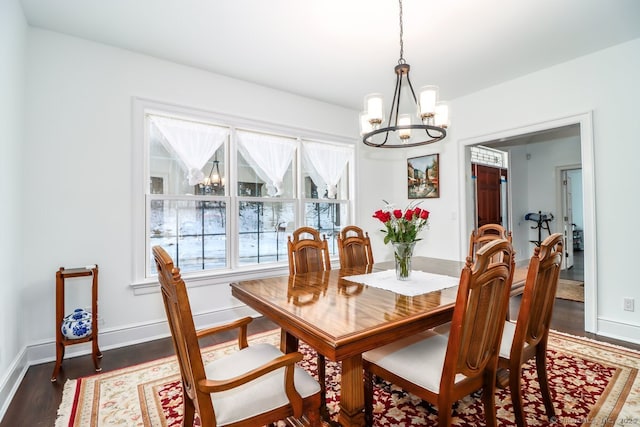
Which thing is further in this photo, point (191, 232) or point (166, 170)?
point (191, 232)

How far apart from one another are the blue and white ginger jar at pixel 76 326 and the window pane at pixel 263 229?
154 cm

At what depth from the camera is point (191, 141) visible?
3.29 metres

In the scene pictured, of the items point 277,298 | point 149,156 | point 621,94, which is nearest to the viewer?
point 277,298

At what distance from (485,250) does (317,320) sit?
768 millimetres

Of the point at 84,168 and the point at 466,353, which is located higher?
the point at 84,168

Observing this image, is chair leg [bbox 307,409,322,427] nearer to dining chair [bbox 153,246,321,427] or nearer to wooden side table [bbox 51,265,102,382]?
dining chair [bbox 153,246,321,427]

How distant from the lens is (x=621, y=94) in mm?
2908

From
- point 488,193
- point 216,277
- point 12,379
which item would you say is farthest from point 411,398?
point 488,193

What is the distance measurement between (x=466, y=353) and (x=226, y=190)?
9.60 feet

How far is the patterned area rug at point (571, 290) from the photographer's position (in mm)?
4156

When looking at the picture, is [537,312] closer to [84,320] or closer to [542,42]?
[542,42]

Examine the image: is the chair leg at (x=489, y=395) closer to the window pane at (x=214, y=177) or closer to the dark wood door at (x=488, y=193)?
the window pane at (x=214, y=177)

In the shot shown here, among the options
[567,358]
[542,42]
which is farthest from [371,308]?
[542,42]

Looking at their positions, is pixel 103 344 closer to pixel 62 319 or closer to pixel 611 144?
pixel 62 319
